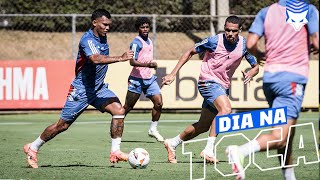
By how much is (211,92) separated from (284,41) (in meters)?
4.20

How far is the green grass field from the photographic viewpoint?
1206 cm

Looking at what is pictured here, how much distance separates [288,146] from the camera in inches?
382

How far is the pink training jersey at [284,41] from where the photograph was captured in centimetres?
948

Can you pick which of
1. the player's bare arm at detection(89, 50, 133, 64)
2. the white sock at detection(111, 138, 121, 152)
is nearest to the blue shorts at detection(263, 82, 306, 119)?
the player's bare arm at detection(89, 50, 133, 64)

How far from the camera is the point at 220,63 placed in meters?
13.9

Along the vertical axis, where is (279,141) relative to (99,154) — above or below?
above

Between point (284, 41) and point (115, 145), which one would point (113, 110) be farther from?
point (284, 41)

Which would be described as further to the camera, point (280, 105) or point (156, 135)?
point (156, 135)

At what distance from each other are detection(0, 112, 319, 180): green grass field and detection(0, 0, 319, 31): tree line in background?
314 inches

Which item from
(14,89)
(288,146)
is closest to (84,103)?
(288,146)

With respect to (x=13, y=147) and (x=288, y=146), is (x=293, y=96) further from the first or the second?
(x=13, y=147)

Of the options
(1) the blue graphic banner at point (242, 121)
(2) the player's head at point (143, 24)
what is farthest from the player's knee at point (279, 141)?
(2) the player's head at point (143, 24)

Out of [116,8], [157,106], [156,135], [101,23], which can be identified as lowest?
[156,135]

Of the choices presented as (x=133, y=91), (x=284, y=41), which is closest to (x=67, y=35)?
(x=133, y=91)
